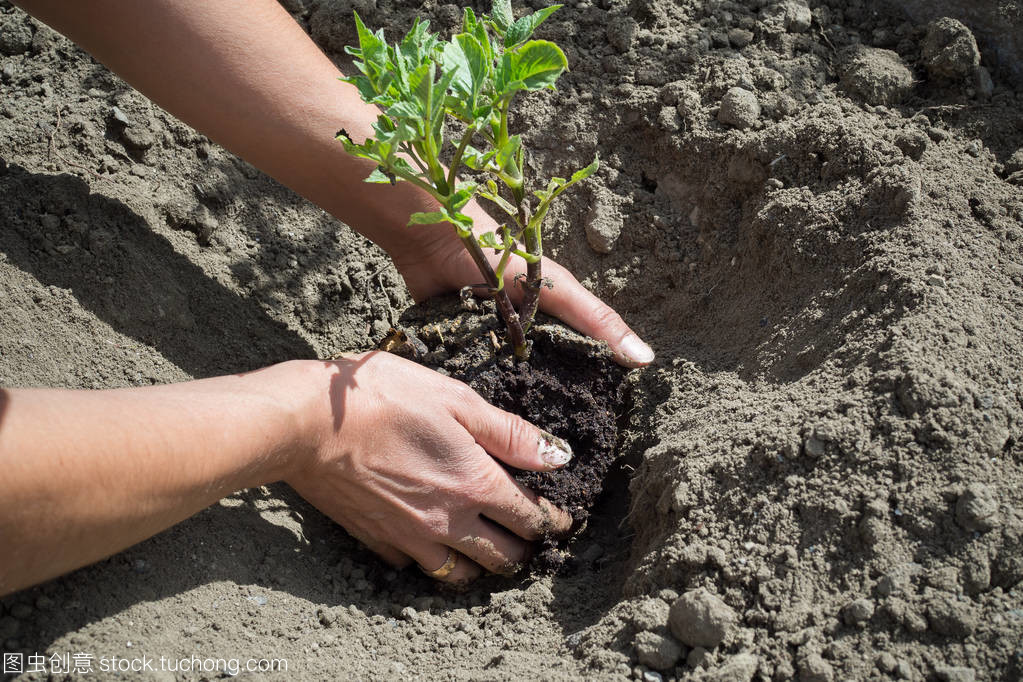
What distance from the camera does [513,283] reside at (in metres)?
2.09

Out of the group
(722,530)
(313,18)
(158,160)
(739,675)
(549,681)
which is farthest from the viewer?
(313,18)

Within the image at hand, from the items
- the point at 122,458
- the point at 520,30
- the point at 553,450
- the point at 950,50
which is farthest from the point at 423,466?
the point at 950,50

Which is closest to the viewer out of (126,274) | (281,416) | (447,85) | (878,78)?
(447,85)

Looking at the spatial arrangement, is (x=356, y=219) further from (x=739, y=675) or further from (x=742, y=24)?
(x=739, y=675)

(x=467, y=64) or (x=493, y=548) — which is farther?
(x=493, y=548)

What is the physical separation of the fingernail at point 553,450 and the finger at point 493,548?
22 centimetres

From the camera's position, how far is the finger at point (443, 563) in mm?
1906

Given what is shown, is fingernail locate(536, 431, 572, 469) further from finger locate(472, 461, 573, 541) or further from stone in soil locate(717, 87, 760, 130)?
stone in soil locate(717, 87, 760, 130)

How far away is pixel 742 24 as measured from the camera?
2.46 metres

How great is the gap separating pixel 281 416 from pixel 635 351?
3.12ft

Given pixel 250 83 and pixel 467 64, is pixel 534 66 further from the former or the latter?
pixel 250 83

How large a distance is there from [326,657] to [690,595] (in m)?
0.78

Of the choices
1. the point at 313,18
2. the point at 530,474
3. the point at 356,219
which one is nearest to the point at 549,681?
the point at 530,474

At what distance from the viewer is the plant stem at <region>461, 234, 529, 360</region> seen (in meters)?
1.72
